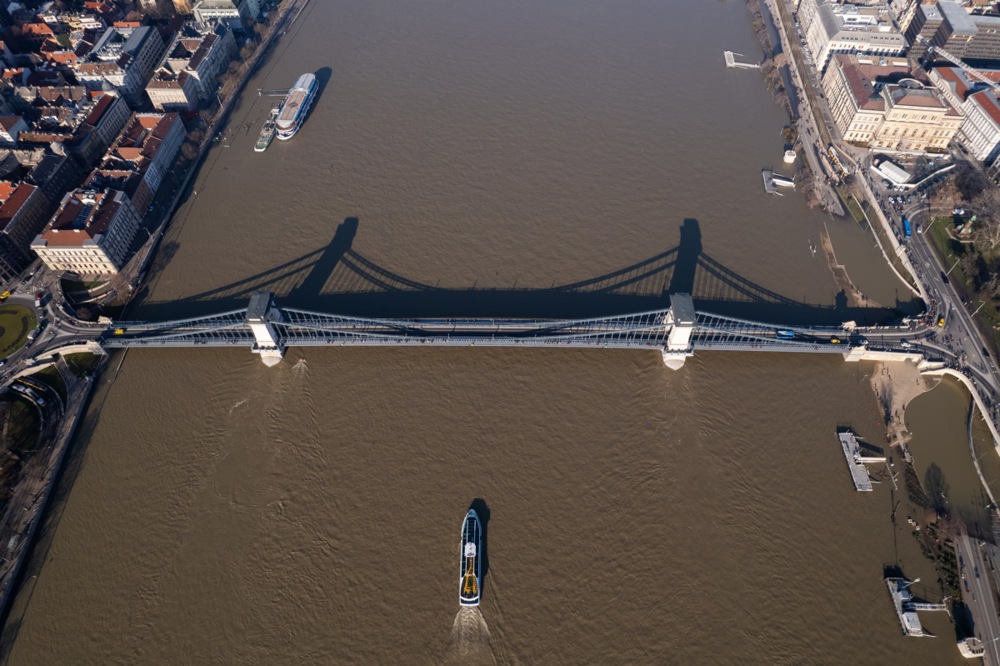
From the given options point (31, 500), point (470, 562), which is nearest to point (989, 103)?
point (470, 562)

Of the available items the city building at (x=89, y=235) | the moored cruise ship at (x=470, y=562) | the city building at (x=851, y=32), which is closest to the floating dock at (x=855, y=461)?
the moored cruise ship at (x=470, y=562)

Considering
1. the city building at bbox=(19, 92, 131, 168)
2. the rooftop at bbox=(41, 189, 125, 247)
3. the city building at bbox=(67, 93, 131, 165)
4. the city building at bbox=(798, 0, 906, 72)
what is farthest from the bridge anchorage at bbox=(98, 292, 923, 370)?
the city building at bbox=(798, 0, 906, 72)

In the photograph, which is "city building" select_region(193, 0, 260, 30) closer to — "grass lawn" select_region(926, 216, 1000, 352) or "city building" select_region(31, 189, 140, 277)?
"city building" select_region(31, 189, 140, 277)

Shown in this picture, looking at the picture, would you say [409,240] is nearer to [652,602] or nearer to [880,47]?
[652,602]

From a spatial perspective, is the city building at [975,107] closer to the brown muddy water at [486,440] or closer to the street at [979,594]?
the brown muddy water at [486,440]

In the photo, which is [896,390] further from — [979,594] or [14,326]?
[14,326]

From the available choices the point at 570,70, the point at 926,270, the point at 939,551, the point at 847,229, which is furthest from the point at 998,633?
the point at 570,70
